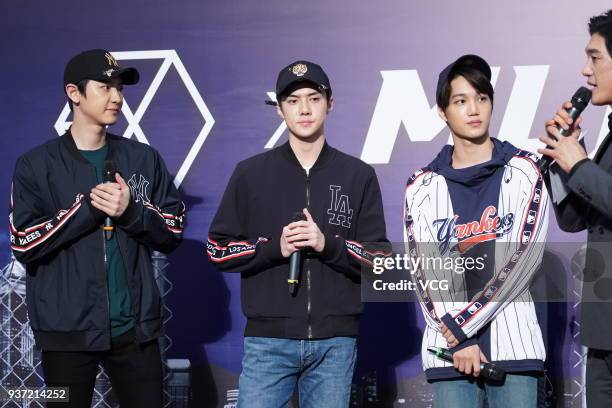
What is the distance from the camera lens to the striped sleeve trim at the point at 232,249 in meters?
2.40

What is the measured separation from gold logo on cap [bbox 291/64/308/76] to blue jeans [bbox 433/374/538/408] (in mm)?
973

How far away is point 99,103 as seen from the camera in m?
2.62

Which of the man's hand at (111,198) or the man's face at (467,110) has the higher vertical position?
the man's face at (467,110)

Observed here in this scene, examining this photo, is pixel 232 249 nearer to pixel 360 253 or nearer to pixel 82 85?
pixel 360 253

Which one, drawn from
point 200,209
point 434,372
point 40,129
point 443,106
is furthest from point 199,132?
point 434,372

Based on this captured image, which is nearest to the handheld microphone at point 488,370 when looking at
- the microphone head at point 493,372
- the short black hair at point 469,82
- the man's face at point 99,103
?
the microphone head at point 493,372

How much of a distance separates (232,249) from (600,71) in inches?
43.9

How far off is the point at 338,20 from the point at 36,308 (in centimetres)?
165

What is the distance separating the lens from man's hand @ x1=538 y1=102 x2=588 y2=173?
6.77 feet

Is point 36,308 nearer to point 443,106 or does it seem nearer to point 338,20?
point 443,106

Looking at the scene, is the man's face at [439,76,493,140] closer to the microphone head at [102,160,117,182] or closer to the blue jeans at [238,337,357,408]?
the blue jeans at [238,337,357,408]

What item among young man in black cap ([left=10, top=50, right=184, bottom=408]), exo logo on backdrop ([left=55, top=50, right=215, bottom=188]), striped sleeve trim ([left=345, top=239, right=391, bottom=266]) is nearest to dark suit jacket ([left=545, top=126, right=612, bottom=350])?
striped sleeve trim ([left=345, top=239, right=391, bottom=266])

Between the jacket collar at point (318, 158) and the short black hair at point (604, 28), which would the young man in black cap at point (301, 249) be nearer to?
the jacket collar at point (318, 158)

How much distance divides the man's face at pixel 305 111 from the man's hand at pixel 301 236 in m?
0.33
